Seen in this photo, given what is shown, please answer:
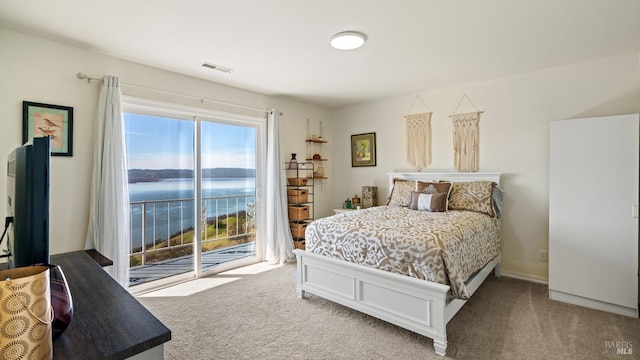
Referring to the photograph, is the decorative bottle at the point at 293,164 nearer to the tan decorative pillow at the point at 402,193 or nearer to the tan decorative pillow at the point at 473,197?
the tan decorative pillow at the point at 402,193

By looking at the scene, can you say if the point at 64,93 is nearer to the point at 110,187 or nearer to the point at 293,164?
the point at 110,187

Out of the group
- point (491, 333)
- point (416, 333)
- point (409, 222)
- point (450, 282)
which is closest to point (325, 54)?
point (409, 222)

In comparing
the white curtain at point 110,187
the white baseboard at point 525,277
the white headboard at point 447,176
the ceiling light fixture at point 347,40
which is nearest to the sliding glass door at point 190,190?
the white curtain at point 110,187

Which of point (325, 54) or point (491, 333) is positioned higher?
point (325, 54)

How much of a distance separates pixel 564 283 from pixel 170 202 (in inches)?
168

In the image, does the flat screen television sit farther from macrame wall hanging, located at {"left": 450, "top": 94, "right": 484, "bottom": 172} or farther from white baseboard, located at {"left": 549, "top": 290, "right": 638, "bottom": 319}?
macrame wall hanging, located at {"left": 450, "top": 94, "right": 484, "bottom": 172}

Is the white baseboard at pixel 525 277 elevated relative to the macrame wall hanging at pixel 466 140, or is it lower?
lower

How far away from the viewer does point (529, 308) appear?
2752 mm

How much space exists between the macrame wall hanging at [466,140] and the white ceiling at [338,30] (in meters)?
0.56

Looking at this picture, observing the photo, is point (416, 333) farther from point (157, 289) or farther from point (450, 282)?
point (157, 289)

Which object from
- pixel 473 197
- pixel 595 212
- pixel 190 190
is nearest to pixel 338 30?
pixel 473 197

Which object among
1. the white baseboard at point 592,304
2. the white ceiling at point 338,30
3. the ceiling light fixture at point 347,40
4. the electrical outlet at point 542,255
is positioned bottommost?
the white baseboard at point 592,304

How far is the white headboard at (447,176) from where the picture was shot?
11.9 feet

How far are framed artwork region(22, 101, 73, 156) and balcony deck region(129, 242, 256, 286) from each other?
5.06ft
